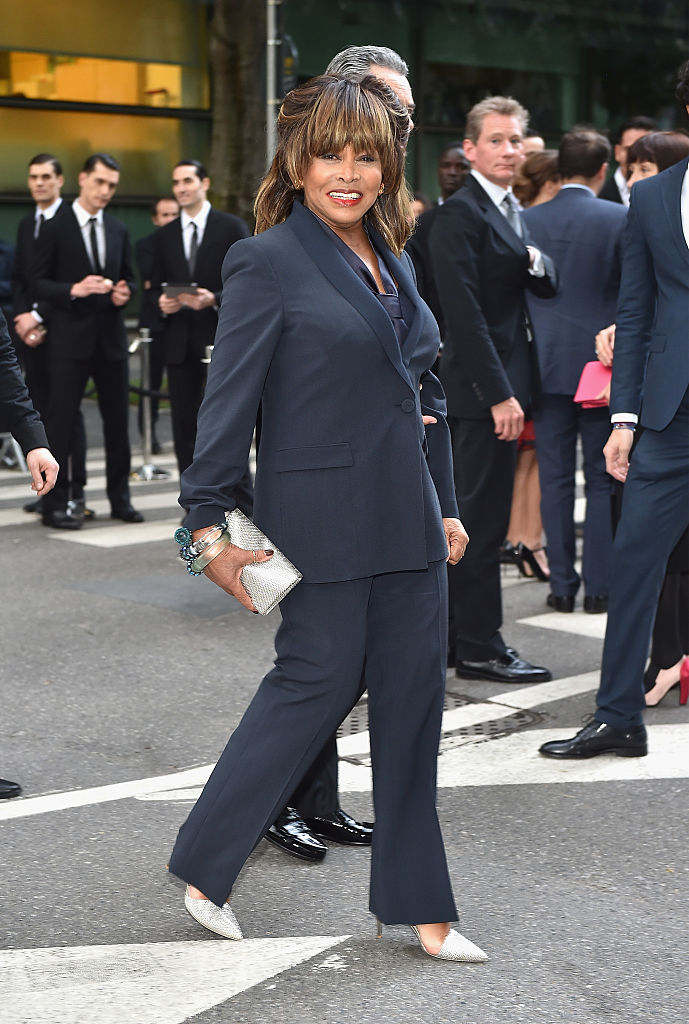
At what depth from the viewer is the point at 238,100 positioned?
1579cm

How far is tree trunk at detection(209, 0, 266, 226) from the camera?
15.8 m

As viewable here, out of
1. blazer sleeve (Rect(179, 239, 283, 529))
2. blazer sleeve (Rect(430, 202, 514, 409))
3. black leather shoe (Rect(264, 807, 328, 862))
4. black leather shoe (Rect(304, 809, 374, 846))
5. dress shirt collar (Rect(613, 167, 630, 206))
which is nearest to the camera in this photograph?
blazer sleeve (Rect(179, 239, 283, 529))

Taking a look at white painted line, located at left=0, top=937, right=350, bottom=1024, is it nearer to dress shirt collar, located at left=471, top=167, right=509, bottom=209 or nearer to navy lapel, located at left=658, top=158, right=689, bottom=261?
navy lapel, located at left=658, top=158, right=689, bottom=261

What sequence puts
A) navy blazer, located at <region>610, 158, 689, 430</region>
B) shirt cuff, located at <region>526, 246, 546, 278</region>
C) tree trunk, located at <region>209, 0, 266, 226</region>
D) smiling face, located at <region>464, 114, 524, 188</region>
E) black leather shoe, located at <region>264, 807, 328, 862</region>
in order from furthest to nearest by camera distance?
tree trunk, located at <region>209, 0, 266, 226</region> → shirt cuff, located at <region>526, 246, 546, 278</region> → smiling face, located at <region>464, 114, 524, 188</region> → navy blazer, located at <region>610, 158, 689, 430</region> → black leather shoe, located at <region>264, 807, 328, 862</region>

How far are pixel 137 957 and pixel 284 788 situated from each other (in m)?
0.52

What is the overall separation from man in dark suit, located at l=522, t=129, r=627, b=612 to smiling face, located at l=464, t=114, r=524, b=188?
4.18ft

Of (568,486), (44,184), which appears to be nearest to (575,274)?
(568,486)

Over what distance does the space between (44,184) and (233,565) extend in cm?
791

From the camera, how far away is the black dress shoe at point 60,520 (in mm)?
9617

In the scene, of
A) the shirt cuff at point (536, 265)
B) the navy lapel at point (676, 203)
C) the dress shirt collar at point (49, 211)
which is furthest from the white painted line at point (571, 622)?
the dress shirt collar at point (49, 211)

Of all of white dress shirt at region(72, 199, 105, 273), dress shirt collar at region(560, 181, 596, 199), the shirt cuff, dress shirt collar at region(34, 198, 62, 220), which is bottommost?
the shirt cuff

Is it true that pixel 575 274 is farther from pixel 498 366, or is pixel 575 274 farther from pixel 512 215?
pixel 498 366

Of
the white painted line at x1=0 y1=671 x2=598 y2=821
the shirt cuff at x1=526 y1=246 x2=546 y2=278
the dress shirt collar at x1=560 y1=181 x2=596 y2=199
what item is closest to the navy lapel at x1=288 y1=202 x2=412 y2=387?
the white painted line at x1=0 y1=671 x2=598 y2=821

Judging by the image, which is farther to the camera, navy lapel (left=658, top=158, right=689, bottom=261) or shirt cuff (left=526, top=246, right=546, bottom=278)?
shirt cuff (left=526, top=246, right=546, bottom=278)
